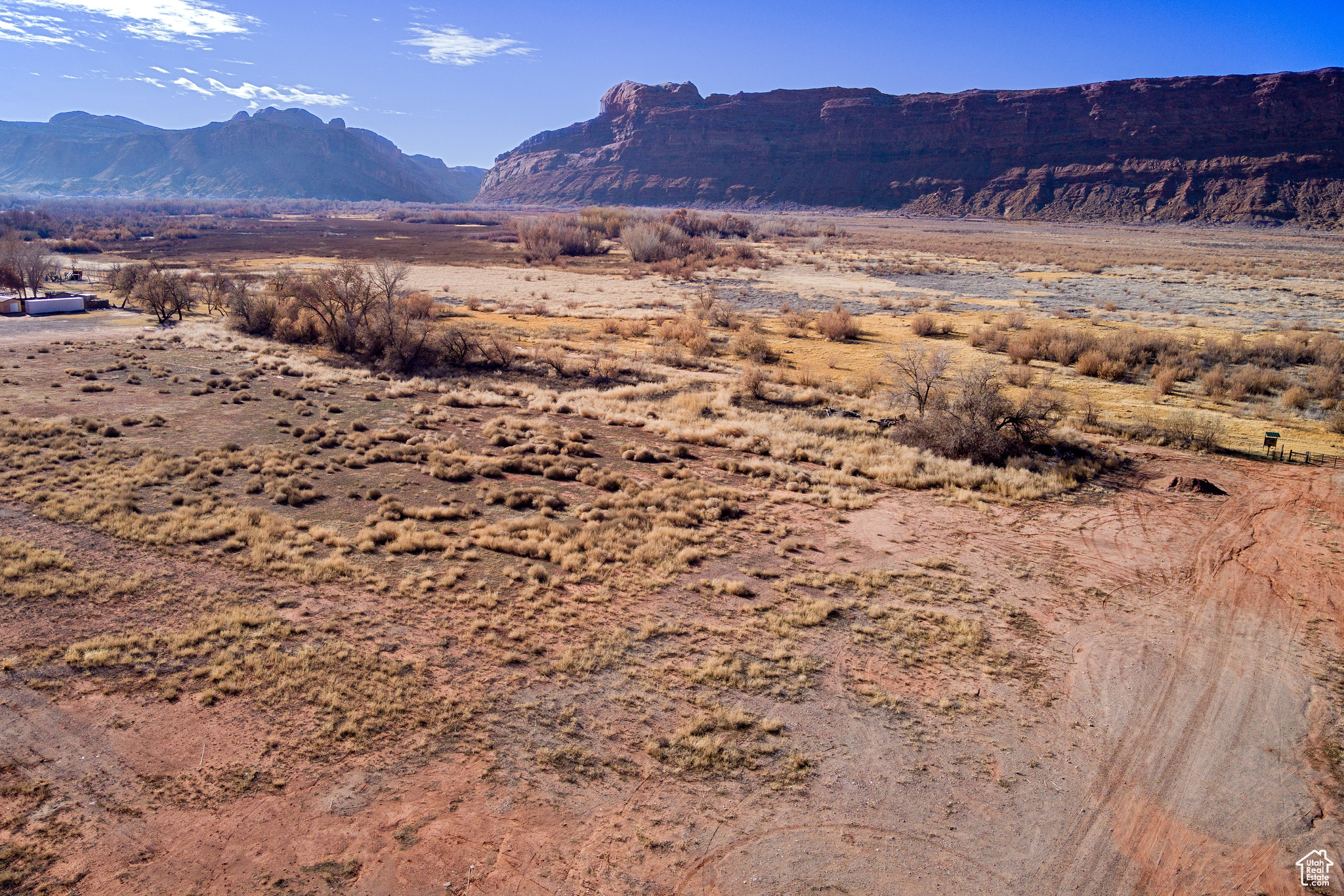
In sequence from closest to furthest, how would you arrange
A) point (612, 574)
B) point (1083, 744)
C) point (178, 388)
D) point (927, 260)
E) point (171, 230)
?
point (1083, 744) < point (612, 574) < point (178, 388) < point (927, 260) < point (171, 230)

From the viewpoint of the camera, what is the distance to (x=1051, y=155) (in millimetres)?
150375

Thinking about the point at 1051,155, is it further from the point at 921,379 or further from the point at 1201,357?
the point at 921,379

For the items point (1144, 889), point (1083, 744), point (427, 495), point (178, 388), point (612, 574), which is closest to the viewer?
point (1144, 889)

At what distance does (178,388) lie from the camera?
81.0 feet

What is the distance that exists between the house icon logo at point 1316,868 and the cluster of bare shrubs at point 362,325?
1111 inches

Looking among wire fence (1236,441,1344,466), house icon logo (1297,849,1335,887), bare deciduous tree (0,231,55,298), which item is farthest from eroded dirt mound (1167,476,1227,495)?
bare deciduous tree (0,231,55,298)

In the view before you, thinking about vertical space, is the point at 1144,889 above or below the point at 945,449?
below

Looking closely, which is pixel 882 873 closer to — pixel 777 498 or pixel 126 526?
pixel 777 498

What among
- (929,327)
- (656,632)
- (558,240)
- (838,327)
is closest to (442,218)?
(558,240)

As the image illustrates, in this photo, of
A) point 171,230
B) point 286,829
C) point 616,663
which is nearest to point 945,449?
point 616,663

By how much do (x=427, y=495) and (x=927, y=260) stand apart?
2710 inches

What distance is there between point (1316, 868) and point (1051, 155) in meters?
176

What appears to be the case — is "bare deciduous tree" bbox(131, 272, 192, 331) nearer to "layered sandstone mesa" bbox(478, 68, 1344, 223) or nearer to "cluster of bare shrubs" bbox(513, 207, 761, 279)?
"cluster of bare shrubs" bbox(513, 207, 761, 279)

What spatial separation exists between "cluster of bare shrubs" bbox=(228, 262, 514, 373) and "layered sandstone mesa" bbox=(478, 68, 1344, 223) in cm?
13779
